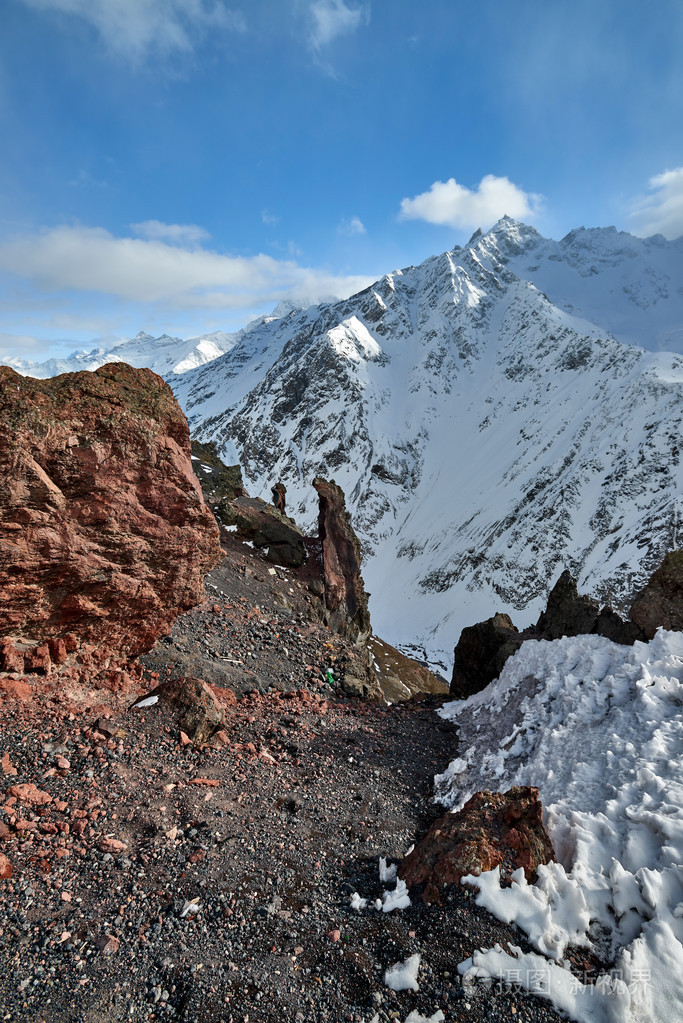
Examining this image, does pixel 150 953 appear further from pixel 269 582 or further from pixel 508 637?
pixel 508 637

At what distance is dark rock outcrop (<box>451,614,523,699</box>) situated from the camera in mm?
21734

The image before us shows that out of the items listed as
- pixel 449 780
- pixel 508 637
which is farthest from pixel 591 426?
pixel 449 780

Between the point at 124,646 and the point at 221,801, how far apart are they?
4.59 metres

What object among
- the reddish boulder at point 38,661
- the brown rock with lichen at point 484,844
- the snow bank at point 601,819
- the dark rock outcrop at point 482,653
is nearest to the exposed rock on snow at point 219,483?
the dark rock outcrop at point 482,653

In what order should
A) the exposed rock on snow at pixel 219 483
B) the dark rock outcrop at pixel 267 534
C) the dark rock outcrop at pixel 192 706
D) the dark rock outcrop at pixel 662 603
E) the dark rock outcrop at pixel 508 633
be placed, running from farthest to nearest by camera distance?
1. the exposed rock on snow at pixel 219 483
2. the dark rock outcrop at pixel 267 534
3. the dark rock outcrop at pixel 508 633
4. the dark rock outcrop at pixel 662 603
5. the dark rock outcrop at pixel 192 706

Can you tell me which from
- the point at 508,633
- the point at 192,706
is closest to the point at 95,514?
the point at 192,706

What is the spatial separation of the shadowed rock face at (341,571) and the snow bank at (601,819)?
14.2 metres

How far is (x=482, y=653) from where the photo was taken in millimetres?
23844

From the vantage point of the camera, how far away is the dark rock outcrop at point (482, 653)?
21.7 m

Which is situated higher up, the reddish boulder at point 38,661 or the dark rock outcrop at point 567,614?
the dark rock outcrop at point 567,614

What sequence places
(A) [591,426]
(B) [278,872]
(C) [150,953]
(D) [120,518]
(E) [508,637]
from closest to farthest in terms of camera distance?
(C) [150,953] < (B) [278,872] < (D) [120,518] < (E) [508,637] < (A) [591,426]

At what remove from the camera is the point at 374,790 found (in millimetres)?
11625

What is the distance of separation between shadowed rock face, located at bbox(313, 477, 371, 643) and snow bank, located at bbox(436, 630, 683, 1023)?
1419 cm

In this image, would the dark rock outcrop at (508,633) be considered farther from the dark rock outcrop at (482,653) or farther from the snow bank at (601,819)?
the snow bank at (601,819)
